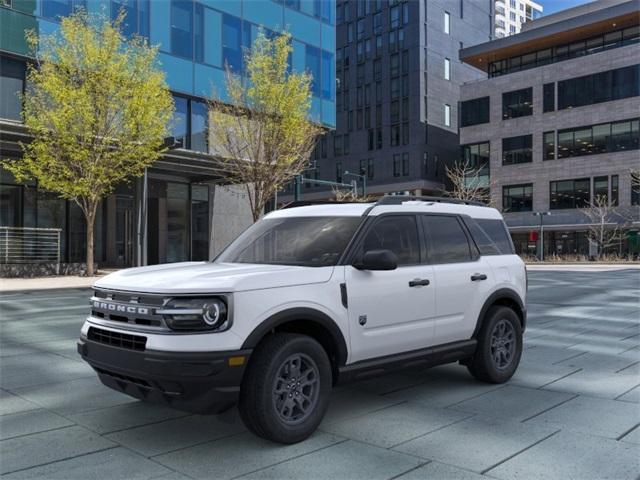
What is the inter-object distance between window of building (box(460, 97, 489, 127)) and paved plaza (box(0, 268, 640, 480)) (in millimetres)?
62207

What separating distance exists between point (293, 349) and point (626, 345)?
6560 millimetres

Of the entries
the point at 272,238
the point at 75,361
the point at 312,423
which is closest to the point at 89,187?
the point at 75,361

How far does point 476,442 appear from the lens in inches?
176

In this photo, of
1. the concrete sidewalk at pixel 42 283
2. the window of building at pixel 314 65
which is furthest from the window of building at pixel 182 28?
the concrete sidewalk at pixel 42 283

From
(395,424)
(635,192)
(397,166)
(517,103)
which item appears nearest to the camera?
(395,424)

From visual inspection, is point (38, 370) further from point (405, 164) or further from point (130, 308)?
point (405, 164)

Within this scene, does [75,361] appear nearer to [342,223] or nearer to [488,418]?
[342,223]

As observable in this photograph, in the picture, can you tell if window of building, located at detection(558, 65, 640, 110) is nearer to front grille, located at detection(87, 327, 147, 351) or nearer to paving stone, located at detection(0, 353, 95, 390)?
paving stone, located at detection(0, 353, 95, 390)

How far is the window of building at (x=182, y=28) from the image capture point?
27484 millimetres

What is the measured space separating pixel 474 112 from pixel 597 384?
64576 millimetres

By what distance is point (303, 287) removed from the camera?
459 cm

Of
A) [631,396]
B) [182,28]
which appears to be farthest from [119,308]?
[182,28]

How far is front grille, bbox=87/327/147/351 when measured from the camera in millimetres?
4234

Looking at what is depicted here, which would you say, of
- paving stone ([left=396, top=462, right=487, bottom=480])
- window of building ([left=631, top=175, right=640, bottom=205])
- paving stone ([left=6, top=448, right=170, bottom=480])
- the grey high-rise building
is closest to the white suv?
paving stone ([left=6, top=448, right=170, bottom=480])
